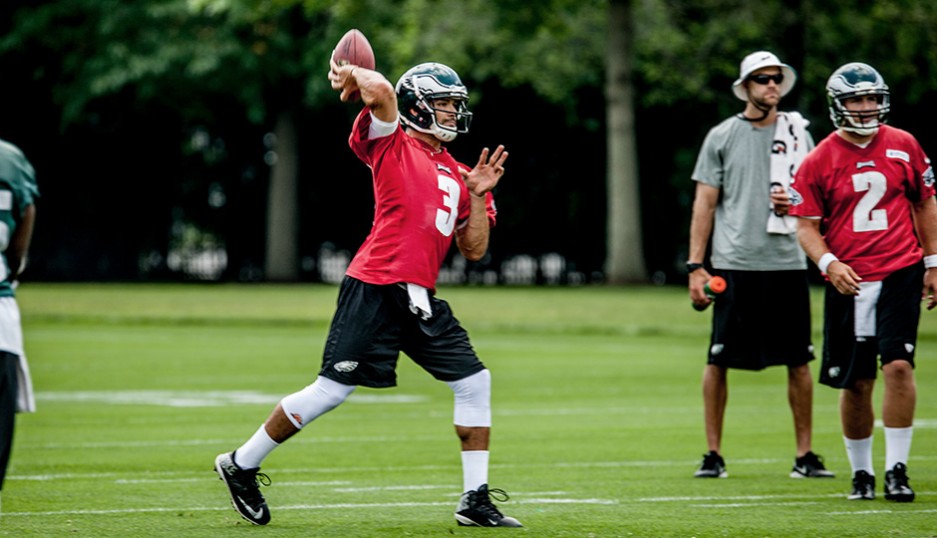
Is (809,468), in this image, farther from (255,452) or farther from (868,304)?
(255,452)

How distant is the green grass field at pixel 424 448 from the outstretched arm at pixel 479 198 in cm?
130

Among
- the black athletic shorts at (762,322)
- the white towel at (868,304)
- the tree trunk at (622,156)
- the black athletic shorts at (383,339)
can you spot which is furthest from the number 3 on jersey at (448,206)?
the tree trunk at (622,156)

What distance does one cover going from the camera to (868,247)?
373 inches

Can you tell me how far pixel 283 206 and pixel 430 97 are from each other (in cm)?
3945

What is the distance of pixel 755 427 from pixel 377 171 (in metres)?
6.26

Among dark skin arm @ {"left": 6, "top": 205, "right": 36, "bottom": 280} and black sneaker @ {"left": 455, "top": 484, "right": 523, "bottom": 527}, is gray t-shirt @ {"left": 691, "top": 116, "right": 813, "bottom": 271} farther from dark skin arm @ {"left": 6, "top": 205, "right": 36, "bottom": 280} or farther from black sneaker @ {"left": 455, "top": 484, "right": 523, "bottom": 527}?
dark skin arm @ {"left": 6, "top": 205, "right": 36, "bottom": 280}

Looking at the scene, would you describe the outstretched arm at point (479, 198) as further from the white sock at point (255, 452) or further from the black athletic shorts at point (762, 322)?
the black athletic shorts at point (762, 322)

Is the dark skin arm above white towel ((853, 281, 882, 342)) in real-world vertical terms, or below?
above

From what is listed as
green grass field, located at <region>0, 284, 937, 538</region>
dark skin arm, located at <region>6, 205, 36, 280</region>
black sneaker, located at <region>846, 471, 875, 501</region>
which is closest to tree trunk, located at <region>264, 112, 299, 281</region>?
green grass field, located at <region>0, 284, 937, 538</region>

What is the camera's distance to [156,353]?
22688 mm

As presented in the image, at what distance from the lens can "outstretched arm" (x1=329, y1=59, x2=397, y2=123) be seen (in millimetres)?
7906

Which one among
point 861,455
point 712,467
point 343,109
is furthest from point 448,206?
point 343,109

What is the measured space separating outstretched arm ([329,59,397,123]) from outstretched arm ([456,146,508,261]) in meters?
0.54

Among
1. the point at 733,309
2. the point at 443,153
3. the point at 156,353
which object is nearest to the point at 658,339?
the point at 156,353
